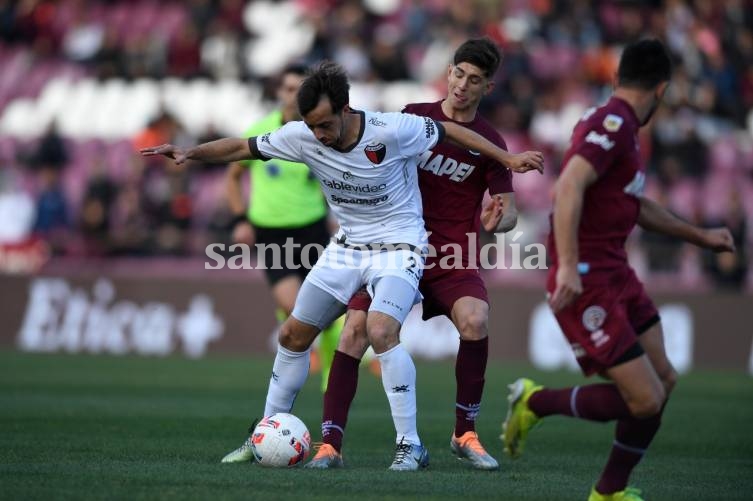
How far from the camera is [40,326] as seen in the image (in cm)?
1884

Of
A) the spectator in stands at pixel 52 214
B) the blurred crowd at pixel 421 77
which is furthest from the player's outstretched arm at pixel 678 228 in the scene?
the spectator in stands at pixel 52 214

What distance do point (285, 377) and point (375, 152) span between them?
5.18 ft

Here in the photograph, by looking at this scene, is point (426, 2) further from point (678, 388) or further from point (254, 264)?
point (678, 388)

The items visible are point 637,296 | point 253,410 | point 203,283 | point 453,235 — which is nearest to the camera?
point 637,296

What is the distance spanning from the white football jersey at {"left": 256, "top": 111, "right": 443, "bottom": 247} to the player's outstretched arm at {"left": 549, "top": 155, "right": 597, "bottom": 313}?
1673 millimetres

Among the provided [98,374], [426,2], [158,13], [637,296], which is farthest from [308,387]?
[158,13]

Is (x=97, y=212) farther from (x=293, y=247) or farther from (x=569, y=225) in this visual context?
(x=569, y=225)

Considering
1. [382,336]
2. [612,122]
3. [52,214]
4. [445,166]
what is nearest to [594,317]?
[612,122]

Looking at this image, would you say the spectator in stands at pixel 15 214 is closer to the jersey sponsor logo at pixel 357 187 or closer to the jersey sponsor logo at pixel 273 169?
the jersey sponsor logo at pixel 273 169

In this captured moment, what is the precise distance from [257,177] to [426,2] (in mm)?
12583

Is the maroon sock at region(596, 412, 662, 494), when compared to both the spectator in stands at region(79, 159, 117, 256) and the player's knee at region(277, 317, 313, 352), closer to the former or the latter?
the player's knee at region(277, 317, 313, 352)

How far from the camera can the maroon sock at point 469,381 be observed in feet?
26.5

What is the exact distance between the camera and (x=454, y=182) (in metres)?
8.41

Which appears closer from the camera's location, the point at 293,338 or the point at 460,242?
the point at 293,338
